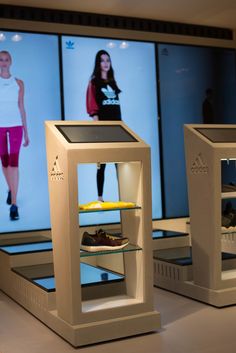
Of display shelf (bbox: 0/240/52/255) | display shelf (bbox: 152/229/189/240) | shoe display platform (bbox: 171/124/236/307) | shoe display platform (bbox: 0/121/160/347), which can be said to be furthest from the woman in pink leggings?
shoe display platform (bbox: 171/124/236/307)

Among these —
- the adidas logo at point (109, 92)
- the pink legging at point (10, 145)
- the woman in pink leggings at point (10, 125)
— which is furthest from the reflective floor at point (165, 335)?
the adidas logo at point (109, 92)

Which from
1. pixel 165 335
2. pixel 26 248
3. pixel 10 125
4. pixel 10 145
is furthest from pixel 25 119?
pixel 165 335

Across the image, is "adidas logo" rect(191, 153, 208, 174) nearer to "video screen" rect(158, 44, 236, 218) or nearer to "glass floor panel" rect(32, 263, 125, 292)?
"glass floor panel" rect(32, 263, 125, 292)

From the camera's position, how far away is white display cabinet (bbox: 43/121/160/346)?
12.6ft

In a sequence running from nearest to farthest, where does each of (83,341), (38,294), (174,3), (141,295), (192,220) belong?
(83,341), (141,295), (38,294), (192,220), (174,3)

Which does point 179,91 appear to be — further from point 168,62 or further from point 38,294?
point 38,294

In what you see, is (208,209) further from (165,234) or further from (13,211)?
(13,211)

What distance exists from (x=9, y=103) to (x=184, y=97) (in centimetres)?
264

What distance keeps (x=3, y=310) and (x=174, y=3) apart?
170 inches

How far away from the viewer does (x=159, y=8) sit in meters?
6.71

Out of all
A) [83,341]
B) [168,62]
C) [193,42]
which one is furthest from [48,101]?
[83,341]

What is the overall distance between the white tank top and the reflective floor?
249cm

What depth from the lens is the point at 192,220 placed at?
4918 millimetres

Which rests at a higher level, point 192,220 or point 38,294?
point 192,220
